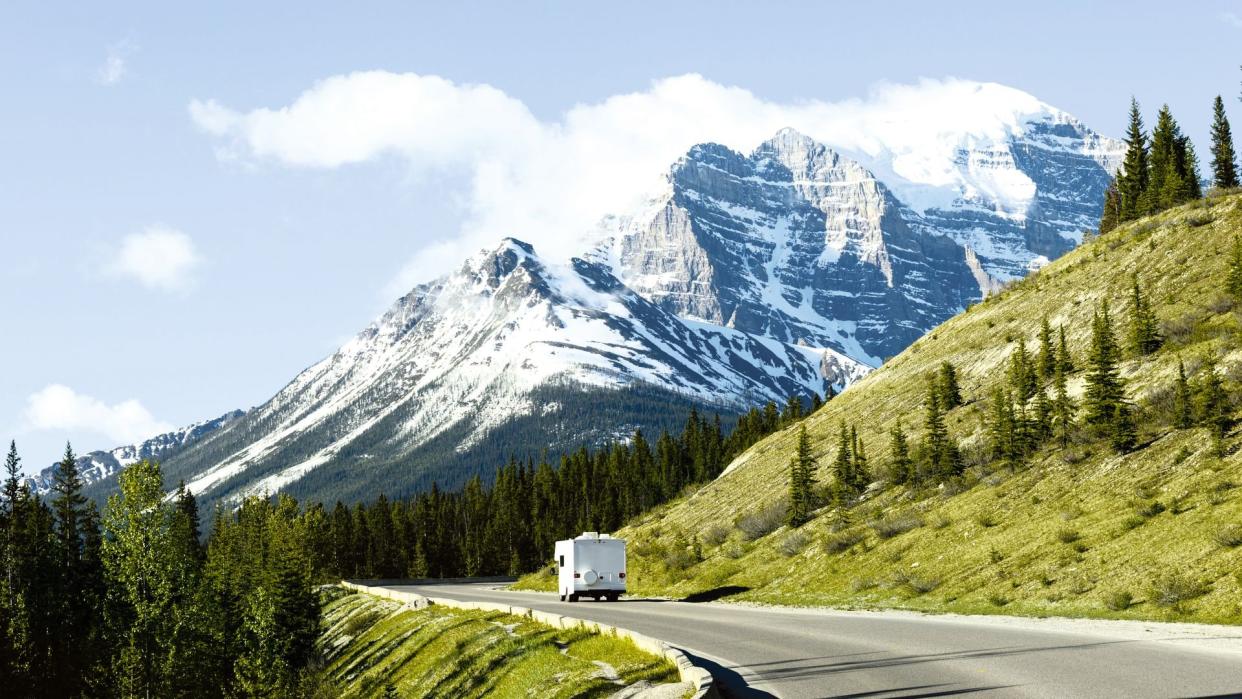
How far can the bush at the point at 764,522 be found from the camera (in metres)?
60.3

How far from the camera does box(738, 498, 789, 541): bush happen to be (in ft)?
198

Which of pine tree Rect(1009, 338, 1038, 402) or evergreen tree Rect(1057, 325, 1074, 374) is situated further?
pine tree Rect(1009, 338, 1038, 402)

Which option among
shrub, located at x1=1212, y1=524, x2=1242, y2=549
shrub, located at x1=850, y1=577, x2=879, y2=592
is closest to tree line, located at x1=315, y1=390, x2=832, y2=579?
shrub, located at x1=850, y1=577, x2=879, y2=592

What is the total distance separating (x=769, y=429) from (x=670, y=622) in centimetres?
11585

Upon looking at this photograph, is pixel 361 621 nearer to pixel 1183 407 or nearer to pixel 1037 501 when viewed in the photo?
pixel 1037 501

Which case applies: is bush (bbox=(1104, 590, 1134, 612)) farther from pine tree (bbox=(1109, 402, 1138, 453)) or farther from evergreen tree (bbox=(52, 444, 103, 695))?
evergreen tree (bbox=(52, 444, 103, 695))

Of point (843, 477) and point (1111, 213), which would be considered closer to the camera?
point (843, 477)

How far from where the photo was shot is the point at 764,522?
60.8m

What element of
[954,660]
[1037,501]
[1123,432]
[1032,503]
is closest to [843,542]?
[1032,503]

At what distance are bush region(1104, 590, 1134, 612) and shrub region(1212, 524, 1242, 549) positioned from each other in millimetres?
2935

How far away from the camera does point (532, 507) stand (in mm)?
162500

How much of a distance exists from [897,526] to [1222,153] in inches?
1966

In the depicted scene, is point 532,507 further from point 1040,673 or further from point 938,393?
point 1040,673

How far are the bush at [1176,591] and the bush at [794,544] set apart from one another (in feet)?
85.1
